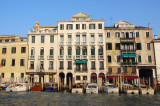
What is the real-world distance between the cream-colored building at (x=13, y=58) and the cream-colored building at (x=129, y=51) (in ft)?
62.1

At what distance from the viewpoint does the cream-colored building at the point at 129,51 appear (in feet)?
120

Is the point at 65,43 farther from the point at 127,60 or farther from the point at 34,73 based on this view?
the point at 127,60

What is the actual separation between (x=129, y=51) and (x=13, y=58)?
2639 cm

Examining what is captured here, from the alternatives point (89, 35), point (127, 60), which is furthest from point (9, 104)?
point (127, 60)

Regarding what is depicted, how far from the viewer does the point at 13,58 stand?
39.0 meters

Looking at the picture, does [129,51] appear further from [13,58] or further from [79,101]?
[13,58]

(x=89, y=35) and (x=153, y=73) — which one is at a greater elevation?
(x=89, y=35)

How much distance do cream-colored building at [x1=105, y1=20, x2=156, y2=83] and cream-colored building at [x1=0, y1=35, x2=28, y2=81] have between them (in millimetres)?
18924

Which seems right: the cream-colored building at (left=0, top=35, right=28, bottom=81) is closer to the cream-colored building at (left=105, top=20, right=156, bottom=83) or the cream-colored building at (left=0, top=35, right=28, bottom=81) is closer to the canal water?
the canal water

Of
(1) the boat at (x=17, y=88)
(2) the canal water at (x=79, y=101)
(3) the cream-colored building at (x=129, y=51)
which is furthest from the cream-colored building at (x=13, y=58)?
(3) the cream-colored building at (x=129, y=51)

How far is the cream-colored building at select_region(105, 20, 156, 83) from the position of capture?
3650cm

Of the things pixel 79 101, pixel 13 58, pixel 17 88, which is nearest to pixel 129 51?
pixel 79 101

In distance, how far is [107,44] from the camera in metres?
37.8

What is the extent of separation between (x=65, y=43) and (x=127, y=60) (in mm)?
14280
